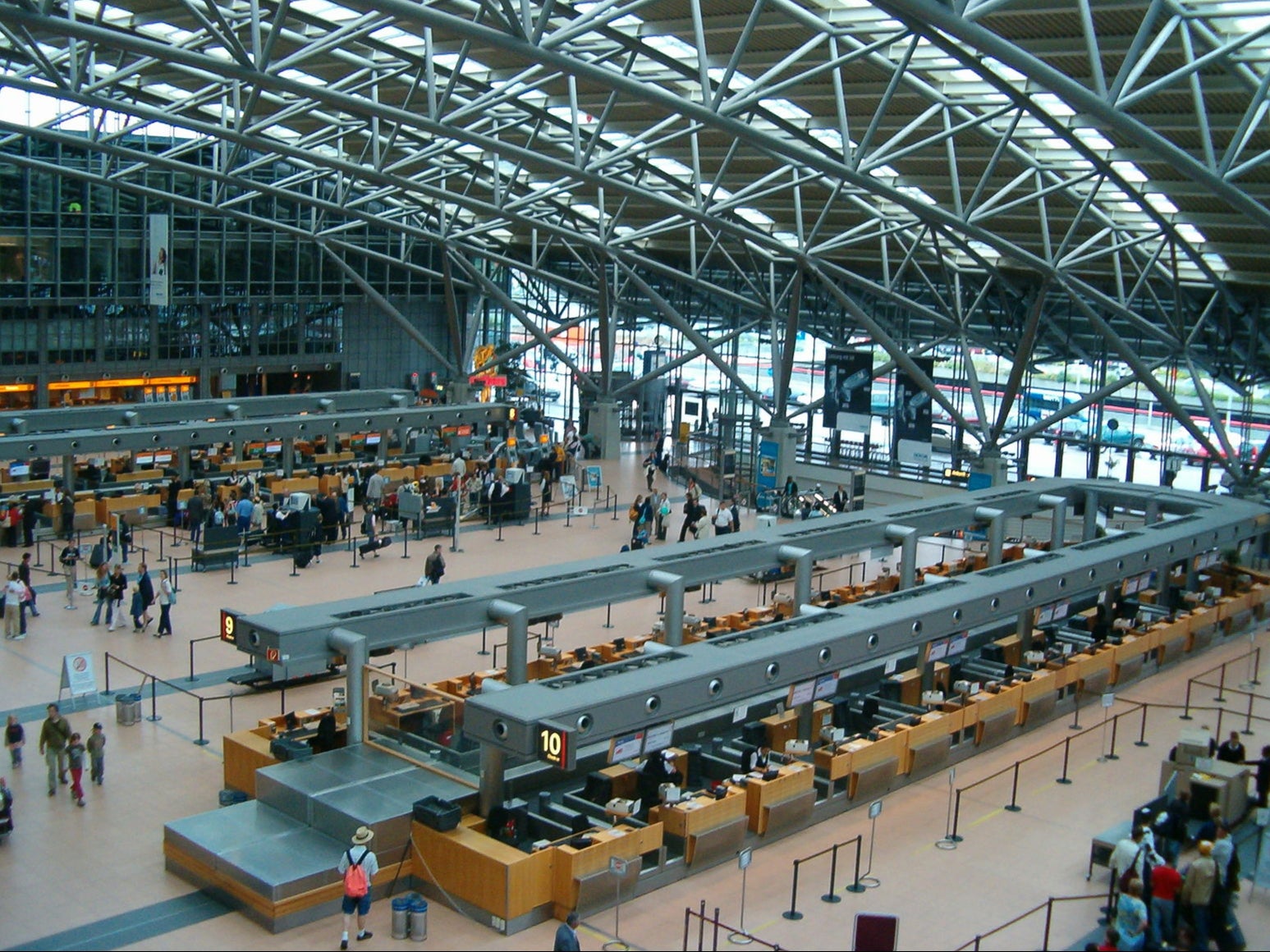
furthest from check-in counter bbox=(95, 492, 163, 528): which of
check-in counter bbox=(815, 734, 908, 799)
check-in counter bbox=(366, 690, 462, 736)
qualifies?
check-in counter bbox=(815, 734, 908, 799)

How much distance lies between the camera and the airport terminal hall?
14.2 m

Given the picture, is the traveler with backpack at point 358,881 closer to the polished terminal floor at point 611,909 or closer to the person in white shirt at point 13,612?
the polished terminal floor at point 611,909

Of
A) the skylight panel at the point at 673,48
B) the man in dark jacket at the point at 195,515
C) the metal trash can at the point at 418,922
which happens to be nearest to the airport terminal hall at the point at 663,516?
the metal trash can at the point at 418,922

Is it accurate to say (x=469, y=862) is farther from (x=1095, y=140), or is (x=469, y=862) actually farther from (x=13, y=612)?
(x=1095, y=140)

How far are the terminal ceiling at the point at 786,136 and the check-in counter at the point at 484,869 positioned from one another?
9.20 metres

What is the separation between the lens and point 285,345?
4972 centimetres

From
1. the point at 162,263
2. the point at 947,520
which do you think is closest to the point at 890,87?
the point at 947,520

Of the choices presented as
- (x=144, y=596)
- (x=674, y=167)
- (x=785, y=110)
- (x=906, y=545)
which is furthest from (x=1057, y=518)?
(x=144, y=596)

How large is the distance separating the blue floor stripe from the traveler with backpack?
4.43ft

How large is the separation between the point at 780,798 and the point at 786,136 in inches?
750

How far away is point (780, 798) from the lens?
15727 millimetres

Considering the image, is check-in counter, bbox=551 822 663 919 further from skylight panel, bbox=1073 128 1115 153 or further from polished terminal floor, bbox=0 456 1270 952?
skylight panel, bbox=1073 128 1115 153

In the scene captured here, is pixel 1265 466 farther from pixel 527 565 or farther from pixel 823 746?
pixel 823 746

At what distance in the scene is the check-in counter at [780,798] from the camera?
51.0 ft
